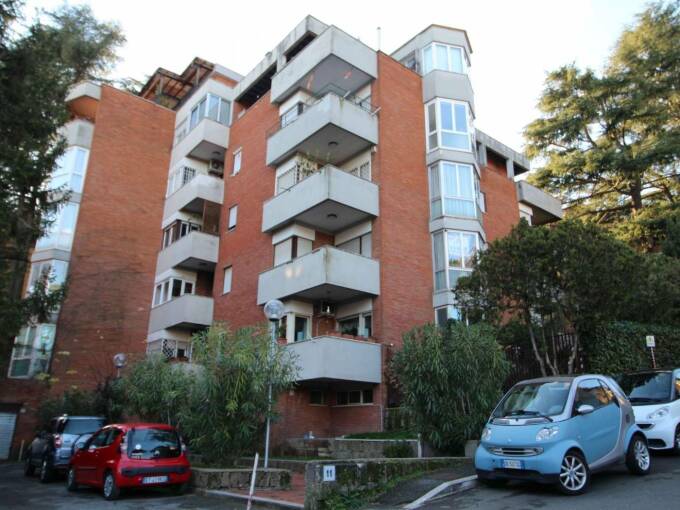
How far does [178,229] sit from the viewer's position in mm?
29047

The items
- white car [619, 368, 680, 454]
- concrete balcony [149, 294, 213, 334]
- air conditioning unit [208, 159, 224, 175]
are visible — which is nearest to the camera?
white car [619, 368, 680, 454]

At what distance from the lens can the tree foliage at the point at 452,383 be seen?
12.4m

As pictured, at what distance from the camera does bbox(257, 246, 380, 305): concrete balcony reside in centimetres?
1922

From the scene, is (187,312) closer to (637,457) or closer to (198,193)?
(198,193)

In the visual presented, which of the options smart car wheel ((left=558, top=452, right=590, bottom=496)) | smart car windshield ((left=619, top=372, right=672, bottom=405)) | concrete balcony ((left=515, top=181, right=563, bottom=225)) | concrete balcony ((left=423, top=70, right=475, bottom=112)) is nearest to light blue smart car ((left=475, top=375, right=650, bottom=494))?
smart car wheel ((left=558, top=452, right=590, bottom=496))

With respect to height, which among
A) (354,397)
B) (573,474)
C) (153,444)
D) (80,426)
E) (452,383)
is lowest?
(573,474)

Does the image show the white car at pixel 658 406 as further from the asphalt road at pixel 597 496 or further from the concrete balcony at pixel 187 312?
the concrete balcony at pixel 187 312

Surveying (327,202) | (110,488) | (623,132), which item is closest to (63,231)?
(327,202)

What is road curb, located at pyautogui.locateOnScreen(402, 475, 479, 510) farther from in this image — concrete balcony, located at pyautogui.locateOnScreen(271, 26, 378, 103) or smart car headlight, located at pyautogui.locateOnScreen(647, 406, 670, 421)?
concrete balcony, located at pyautogui.locateOnScreen(271, 26, 378, 103)

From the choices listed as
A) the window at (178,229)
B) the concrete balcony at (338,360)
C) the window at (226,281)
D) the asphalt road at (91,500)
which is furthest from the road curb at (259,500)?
the window at (178,229)

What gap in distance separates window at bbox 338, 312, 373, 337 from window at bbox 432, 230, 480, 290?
11.0 ft

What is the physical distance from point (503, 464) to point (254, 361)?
613 centimetres

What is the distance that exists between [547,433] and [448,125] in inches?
702

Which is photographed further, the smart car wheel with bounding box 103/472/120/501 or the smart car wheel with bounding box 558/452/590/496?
the smart car wheel with bounding box 103/472/120/501
